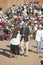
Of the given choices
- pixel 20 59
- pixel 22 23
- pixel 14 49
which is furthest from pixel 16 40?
pixel 22 23

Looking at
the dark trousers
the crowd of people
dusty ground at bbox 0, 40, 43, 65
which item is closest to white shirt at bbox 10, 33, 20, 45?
the crowd of people

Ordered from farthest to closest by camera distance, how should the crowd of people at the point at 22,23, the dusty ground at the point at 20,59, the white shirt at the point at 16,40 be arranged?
the crowd of people at the point at 22,23, the white shirt at the point at 16,40, the dusty ground at the point at 20,59

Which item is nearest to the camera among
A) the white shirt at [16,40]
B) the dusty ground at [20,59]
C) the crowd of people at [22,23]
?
the dusty ground at [20,59]

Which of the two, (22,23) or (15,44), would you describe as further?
(22,23)

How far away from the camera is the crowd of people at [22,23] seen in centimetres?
1533

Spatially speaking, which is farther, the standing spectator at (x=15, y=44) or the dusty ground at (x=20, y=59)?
the standing spectator at (x=15, y=44)

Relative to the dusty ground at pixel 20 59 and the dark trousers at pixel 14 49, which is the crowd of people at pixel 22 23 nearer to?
the dark trousers at pixel 14 49

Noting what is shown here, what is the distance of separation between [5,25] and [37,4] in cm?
663

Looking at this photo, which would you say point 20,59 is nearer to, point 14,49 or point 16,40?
point 14,49

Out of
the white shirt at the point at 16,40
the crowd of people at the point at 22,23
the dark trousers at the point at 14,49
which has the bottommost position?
the dark trousers at the point at 14,49

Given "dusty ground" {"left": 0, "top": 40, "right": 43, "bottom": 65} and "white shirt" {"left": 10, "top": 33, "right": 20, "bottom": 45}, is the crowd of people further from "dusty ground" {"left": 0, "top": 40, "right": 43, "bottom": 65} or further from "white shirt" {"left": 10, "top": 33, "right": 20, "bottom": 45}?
"dusty ground" {"left": 0, "top": 40, "right": 43, "bottom": 65}

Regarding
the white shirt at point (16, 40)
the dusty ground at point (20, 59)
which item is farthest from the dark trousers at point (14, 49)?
the dusty ground at point (20, 59)

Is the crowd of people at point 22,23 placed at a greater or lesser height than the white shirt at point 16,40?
greater

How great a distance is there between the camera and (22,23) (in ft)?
76.2
